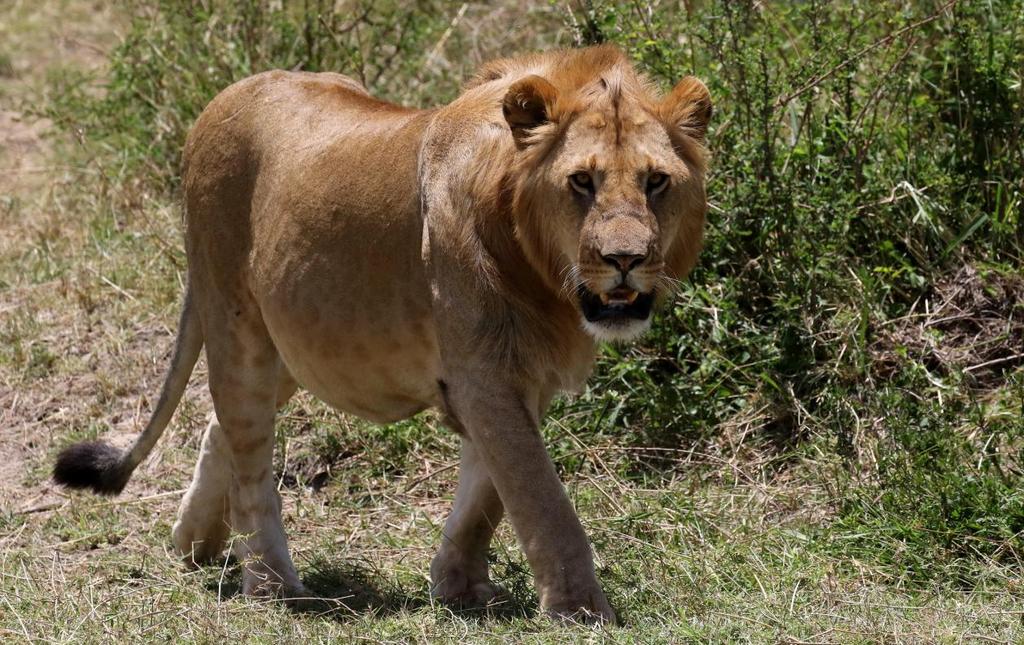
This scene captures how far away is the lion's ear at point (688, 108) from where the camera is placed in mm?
4184

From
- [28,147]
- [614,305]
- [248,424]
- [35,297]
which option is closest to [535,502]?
[614,305]

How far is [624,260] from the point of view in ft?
12.6

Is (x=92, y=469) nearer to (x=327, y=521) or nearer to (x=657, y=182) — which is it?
(x=327, y=521)

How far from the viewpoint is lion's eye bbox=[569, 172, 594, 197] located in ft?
13.0

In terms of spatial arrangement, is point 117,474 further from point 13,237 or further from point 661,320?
point 13,237

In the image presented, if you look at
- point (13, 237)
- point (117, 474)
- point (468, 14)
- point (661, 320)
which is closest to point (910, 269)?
point (661, 320)

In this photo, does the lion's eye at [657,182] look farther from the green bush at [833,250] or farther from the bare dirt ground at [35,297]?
the bare dirt ground at [35,297]

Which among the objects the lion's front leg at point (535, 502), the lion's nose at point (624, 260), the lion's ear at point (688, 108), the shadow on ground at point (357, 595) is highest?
the lion's ear at point (688, 108)

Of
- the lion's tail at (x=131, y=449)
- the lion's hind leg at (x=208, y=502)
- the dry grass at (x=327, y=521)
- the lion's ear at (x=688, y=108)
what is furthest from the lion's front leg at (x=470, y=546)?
the lion's tail at (x=131, y=449)

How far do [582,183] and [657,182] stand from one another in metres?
0.19

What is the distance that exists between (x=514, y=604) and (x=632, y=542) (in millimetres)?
625

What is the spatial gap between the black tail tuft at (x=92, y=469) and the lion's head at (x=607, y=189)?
2.00m

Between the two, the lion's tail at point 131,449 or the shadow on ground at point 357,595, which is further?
the lion's tail at point 131,449

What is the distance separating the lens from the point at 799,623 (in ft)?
13.1
